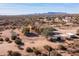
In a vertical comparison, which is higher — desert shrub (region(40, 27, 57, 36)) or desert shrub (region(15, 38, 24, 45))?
desert shrub (region(40, 27, 57, 36))

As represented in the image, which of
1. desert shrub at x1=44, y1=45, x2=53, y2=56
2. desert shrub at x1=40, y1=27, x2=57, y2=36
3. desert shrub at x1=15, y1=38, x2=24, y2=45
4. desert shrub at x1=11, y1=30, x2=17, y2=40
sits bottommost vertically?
desert shrub at x1=44, y1=45, x2=53, y2=56

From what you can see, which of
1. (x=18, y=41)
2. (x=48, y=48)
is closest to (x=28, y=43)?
(x=18, y=41)

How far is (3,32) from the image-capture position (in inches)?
126

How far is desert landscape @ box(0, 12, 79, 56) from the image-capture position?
3.21 metres

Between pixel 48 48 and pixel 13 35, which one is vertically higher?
pixel 13 35

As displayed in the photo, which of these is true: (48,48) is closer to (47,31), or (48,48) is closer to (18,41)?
(47,31)

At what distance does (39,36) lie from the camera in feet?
10.6

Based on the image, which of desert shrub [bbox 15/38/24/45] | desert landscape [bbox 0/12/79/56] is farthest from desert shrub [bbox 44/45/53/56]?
desert shrub [bbox 15/38/24/45]

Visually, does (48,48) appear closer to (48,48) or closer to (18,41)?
(48,48)

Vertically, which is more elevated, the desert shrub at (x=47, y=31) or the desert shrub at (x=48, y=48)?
the desert shrub at (x=47, y=31)

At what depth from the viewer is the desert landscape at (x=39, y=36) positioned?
321 cm

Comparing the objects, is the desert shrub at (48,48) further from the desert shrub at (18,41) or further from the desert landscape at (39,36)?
the desert shrub at (18,41)

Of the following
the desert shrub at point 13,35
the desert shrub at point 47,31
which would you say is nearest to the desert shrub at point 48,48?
the desert shrub at point 47,31

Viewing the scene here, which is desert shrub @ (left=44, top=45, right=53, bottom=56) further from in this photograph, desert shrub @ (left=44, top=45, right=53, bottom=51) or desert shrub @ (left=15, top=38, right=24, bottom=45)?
desert shrub @ (left=15, top=38, right=24, bottom=45)
